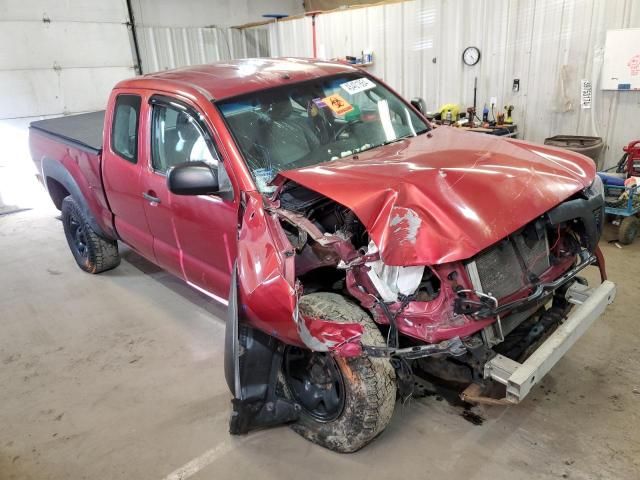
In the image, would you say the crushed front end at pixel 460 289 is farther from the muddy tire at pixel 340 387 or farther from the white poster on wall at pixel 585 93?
the white poster on wall at pixel 585 93

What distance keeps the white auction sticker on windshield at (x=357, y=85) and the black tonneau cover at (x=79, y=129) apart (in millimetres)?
1900

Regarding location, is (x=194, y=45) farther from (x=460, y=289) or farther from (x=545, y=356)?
(x=545, y=356)

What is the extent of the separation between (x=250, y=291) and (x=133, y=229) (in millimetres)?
1804

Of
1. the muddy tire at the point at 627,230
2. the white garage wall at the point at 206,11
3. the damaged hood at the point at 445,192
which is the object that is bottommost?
the muddy tire at the point at 627,230

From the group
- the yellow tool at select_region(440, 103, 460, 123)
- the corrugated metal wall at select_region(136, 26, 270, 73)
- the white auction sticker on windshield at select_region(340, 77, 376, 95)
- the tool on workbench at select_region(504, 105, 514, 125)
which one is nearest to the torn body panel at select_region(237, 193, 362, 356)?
the white auction sticker on windshield at select_region(340, 77, 376, 95)

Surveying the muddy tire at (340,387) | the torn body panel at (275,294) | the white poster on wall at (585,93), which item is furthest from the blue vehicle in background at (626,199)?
the torn body panel at (275,294)

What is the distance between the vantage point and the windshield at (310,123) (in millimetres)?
2602

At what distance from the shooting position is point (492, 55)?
19.1 feet

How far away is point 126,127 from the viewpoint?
332 cm

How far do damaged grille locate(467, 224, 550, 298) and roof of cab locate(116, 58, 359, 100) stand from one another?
1601 mm

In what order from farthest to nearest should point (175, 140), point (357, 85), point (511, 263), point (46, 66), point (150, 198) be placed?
point (46, 66)
point (357, 85)
point (150, 198)
point (175, 140)
point (511, 263)

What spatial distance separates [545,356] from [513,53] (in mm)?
4716

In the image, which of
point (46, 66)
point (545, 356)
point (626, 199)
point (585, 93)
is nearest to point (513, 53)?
point (585, 93)

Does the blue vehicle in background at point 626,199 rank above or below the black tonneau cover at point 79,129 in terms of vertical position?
below
